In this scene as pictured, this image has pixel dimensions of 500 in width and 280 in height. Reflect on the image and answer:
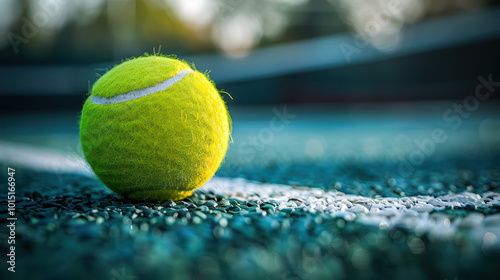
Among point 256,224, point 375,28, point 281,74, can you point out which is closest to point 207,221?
point 256,224

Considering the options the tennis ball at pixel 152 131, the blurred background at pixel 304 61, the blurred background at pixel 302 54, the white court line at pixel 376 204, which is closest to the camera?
the white court line at pixel 376 204

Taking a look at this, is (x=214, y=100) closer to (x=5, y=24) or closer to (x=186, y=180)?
(x=186, y=180)

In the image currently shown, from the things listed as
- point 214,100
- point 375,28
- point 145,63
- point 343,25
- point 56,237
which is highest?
point 343,25

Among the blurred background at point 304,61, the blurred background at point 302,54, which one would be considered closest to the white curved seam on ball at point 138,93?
the blurred background at point 304,61

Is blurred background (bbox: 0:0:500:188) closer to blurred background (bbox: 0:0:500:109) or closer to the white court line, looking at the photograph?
blurred background (bbox: 0:0:500:109)

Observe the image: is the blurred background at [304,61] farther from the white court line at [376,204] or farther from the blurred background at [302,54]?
the white court line at [376,204]

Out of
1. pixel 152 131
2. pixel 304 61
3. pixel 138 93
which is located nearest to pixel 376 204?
pixel 152 131
